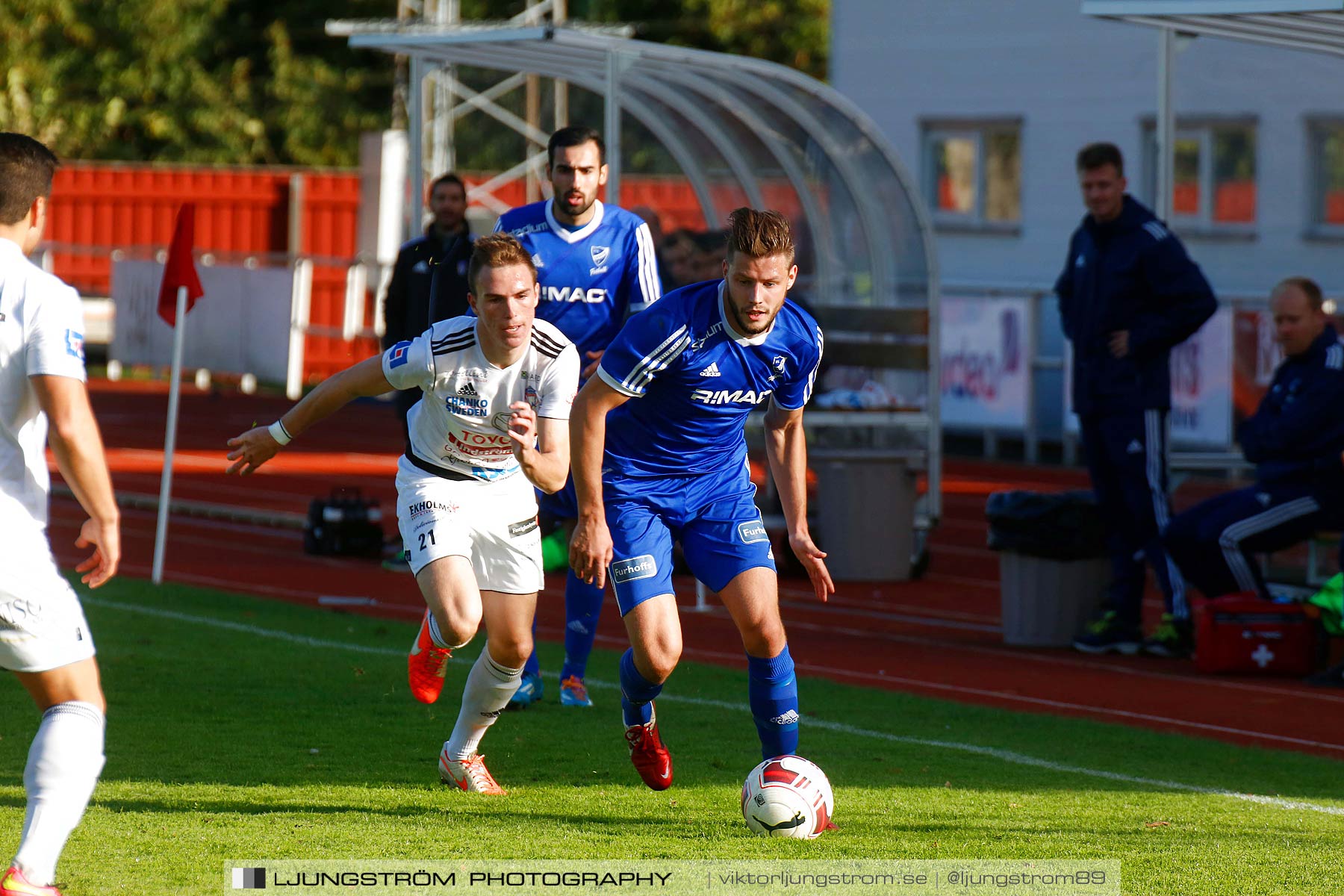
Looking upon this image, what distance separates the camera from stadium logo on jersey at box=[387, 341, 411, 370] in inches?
239

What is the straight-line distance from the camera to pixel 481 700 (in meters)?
6.20

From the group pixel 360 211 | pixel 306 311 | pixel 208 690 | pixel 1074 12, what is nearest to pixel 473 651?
pixel 208 690

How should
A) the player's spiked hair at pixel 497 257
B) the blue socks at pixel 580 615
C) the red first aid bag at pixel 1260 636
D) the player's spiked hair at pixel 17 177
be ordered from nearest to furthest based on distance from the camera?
the player's spiked hair at pixel 17 177 → the player's spiked hair at pixel 497 257 → the blue socks at pixel 580 615 → the red first aid bag at pixel 1260 636

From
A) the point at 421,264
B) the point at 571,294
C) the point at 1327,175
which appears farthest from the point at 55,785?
the point at 1327,175

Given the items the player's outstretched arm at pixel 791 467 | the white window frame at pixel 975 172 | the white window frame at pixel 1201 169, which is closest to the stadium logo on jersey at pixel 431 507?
the player's outstretched arm at pixel 791 467

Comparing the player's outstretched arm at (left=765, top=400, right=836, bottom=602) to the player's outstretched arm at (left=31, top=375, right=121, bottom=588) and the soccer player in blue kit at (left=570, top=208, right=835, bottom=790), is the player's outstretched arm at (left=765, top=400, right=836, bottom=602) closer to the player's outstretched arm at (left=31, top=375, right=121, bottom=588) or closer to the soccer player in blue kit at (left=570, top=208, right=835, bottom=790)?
the soccer player in blue kit at (left=570, top=208, right=835, bottom=790)

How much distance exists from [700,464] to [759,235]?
98 centimetres

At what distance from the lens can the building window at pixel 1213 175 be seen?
63.7ft

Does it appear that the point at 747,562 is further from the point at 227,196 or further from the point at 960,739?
the point at 227,196

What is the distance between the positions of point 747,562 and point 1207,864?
1733 mm

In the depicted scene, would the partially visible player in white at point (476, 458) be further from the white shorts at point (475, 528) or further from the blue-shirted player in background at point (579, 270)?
the blue-shirted player in background at point (579, 270)

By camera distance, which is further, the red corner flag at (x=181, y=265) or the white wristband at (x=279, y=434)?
the red corner flag at (x=181, y=265)

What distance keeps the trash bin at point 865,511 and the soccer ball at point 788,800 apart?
656cm

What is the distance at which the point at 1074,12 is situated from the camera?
20.1 m
